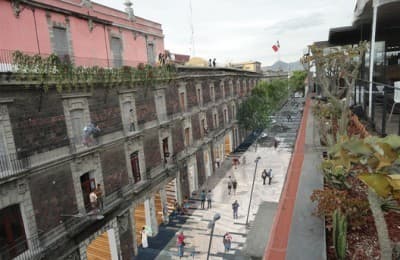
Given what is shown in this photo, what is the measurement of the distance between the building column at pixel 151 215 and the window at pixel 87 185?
5.54 m

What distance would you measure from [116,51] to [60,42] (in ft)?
17.3

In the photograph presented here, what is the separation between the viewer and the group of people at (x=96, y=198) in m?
15.3

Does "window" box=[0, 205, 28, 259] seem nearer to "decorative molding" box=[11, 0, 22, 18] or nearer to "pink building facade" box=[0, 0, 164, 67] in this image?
"pink building facade" box=[0, 0, 164, 67]

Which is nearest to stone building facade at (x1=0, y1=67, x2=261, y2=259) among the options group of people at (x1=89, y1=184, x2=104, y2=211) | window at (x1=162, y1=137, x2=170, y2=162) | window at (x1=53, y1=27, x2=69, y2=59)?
window at (x1=162, y1=137, x2=170, y2=162)

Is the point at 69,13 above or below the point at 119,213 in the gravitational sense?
above

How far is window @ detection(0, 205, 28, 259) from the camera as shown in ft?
38.0

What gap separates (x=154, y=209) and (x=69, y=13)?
1540 centimetres

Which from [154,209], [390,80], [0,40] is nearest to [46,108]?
[0,40]

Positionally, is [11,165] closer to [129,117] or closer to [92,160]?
[92,160]

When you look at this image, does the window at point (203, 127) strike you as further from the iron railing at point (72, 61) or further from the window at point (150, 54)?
Result: the iron railing at point (72, 61)

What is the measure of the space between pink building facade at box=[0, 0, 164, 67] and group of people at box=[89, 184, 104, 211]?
818 centimetres

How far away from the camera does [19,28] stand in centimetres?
1434

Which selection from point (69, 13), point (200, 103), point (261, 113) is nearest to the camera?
point (69, 13)

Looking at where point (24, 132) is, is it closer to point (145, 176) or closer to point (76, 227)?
point (76, 227)
